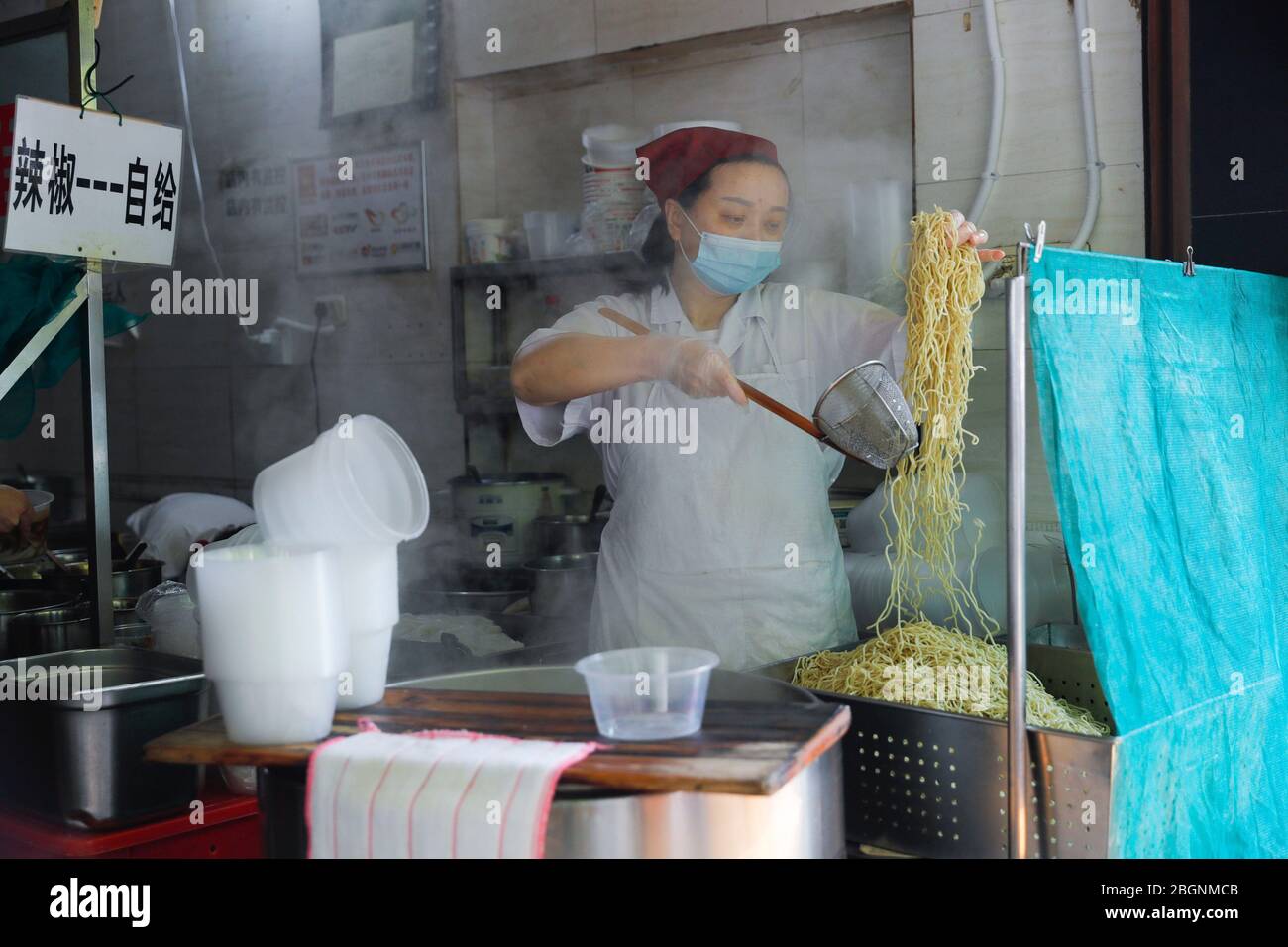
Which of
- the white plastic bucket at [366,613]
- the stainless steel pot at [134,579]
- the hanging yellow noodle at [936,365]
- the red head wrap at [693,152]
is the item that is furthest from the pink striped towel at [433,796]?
the stainless steel pot at [134,579]

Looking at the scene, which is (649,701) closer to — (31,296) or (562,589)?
(562,589)

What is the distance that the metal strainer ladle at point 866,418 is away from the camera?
2.33m

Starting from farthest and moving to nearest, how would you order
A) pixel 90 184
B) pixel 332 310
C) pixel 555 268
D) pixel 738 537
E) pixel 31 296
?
pixel 332 310 → pixel 555 268 → pixel 738 537 → pixel 31 296 → pixel 90 184

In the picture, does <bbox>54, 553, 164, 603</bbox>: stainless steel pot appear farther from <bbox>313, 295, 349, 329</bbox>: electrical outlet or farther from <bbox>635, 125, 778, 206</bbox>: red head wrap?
<bbox>313, 295, 349, 329</bbox>: electrical outlet

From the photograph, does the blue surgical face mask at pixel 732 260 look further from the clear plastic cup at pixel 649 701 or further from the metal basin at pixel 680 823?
the metal basin at pixel 680 823

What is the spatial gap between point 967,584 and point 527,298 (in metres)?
2.40

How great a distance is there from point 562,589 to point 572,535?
410 mm

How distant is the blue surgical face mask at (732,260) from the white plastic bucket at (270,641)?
5.19 ft

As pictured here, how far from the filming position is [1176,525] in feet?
7.73

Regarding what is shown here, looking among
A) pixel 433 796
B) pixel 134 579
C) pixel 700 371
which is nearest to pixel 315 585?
pixel 433 796

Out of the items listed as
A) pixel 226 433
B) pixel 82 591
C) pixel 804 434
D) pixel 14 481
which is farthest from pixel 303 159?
pixel 804 434

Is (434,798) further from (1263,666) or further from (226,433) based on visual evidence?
(226,433)

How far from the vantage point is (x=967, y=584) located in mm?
3049
